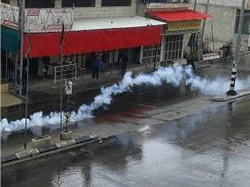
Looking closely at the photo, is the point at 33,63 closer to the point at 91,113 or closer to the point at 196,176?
the point at 91,113

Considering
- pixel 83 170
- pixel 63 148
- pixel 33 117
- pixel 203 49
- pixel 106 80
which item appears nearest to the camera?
pixel 83 170

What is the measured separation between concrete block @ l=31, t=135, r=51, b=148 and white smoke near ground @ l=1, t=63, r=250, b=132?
218cm

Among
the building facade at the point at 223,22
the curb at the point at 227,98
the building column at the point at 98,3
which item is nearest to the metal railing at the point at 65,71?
the building column at the point at 98,3

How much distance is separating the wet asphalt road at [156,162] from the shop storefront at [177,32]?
12723 mm

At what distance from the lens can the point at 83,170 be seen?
1580cm

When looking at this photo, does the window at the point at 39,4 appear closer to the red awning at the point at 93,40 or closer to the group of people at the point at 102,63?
the red awning at the point at 93,40

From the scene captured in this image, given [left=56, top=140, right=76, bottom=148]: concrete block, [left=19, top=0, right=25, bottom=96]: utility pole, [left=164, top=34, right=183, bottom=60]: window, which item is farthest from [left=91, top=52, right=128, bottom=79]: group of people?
[left=56, top=140, right=76, bottom=148]: concrete block

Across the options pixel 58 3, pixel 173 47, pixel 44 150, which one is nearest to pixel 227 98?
pixel 173 47

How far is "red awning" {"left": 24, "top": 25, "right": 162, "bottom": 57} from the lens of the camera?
24328 mm

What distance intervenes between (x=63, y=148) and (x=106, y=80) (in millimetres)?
12152

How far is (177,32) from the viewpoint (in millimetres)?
34312

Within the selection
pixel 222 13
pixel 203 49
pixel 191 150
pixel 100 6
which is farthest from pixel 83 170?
pixel 222 13

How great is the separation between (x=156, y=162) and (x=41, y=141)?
387 centimetres

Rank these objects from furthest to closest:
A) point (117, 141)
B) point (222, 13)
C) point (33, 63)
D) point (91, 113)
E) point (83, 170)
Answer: point (222, 13) → point (33, 63) → point (91, 113) → point (117, 141) → point (83, 170)
